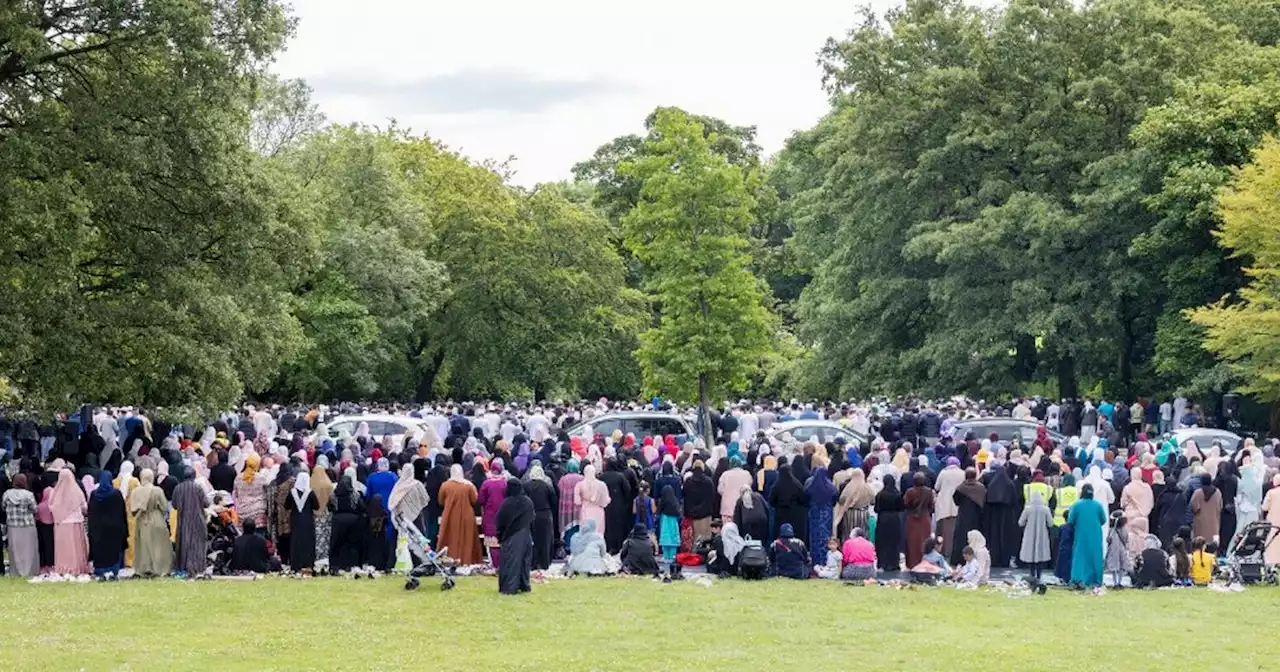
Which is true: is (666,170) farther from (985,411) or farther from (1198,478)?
(1198,478)

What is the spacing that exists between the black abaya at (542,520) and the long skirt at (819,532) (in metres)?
3.85

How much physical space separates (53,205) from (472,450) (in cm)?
778

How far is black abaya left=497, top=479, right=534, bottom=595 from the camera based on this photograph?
63.9 feet

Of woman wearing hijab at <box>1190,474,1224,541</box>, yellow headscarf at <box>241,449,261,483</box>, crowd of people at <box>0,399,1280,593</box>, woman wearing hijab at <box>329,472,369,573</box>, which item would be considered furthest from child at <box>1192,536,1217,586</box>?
yellow headscarf at <box>241,449,261,483</box>

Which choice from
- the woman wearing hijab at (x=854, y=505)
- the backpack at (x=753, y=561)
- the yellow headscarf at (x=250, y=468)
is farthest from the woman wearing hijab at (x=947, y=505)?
the yellow headscarf at (x=250, y=468)

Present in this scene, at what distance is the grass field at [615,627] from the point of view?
1505 centimetres

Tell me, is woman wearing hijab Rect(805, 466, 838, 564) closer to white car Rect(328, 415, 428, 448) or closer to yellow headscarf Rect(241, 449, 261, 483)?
yellow headscarf Rect(241, 449, 261, 483)

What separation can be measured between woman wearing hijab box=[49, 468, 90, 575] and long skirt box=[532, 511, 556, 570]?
6.07 m

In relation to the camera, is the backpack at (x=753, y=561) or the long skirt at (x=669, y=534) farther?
the long skirt at (x=669, y=534)

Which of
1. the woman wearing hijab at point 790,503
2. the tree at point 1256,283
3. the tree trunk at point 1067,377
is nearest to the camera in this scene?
the woman wearing hijab at point 790,503

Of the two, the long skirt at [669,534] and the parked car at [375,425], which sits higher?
the parked car at [375,425]

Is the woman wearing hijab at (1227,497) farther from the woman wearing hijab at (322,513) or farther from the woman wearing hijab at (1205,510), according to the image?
the woman wearing hijab at (322,513)

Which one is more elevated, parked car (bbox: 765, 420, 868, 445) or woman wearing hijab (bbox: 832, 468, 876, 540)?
A: parked car (bbox: 765, 420, 868, 445)

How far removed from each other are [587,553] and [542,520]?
85cm
